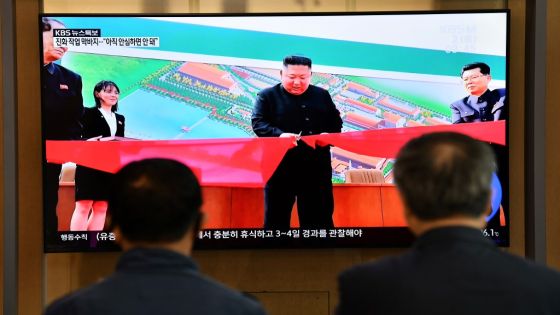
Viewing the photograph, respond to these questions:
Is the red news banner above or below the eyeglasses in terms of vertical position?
below

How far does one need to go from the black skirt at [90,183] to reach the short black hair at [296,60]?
3.36 ft

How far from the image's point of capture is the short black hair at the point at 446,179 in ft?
4.99

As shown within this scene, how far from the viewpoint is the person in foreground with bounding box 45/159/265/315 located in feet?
4.78

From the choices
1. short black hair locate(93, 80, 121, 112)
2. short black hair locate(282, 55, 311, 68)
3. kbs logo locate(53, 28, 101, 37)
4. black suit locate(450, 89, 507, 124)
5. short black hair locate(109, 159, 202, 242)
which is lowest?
short black hair locate(109, 159, 202, 242)

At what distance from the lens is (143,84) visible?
369cm

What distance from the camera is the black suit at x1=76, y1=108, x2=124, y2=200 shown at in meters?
3.68

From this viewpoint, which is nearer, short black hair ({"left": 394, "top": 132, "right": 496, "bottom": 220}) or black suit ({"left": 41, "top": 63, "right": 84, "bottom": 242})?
short black hair ({"left": 394, "top": 132, "right": 496, "bottom": 220})

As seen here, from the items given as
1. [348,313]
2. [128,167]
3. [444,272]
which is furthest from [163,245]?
[444,272]

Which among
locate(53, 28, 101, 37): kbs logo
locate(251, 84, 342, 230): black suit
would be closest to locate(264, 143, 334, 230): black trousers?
locate(251, 84, 342, 230): black suit

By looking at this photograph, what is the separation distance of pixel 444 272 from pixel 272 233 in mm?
2292

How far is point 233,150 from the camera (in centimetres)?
370

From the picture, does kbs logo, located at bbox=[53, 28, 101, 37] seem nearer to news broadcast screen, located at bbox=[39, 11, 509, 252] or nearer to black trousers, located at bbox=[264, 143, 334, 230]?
news broadcast screen, located at bbox=[39, 11, 509, 252]

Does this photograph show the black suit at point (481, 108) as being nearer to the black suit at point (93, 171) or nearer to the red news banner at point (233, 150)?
the red news banner at point (233, 150)

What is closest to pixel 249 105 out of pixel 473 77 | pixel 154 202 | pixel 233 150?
pixel 233 150
